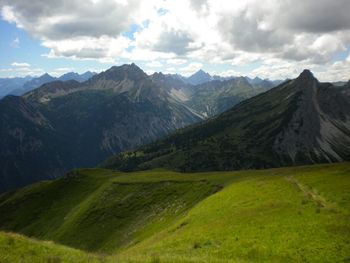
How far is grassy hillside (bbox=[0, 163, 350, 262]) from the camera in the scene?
28531 mm

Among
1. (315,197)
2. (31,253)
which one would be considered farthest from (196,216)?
(31,253)

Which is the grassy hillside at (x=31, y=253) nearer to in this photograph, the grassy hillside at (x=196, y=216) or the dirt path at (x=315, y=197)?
the grassy hillside at (x=196, y=216)

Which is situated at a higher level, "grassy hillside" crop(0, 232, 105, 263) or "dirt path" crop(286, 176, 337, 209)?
"grassy hillside" crop(0, 232, 105, 263)

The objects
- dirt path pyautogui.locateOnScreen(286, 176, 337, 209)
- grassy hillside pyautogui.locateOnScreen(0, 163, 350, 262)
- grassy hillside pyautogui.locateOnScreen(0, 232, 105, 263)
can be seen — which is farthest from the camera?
dirt path pyautogui.locateOnScreen(286, 176, 337, 209)

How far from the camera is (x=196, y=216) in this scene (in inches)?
2153

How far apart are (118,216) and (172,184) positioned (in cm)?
1715

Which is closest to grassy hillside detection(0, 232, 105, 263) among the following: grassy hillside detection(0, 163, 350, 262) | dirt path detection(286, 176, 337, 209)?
grassy hillside detection(0, 163, 350, 262)

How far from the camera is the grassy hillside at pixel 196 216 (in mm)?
28531

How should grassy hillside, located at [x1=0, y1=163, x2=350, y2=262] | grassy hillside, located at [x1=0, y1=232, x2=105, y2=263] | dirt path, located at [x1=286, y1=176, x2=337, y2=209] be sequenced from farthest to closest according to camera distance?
dirt path, located at [x1=286, y1=176, x2=337, y2=209]
grassy hillside, located at [x1=0, y1=163, x2=350, y2=262]
grassy hillside, located at [x1=0, y1=232, x2=105, y2=263]

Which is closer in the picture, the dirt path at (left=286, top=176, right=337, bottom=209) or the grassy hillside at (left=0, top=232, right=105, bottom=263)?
the grassy hillside at (left=0, top=232, right=105, bottom=263)

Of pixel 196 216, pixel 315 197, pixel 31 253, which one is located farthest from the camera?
pixel 196 216

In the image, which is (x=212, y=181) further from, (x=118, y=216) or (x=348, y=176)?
(x=348, y=176)

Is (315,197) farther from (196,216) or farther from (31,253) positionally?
(31,253)

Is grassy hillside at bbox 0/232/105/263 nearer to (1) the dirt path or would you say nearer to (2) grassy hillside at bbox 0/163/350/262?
(2) grassy hillside at bbox 0/163/350/262
